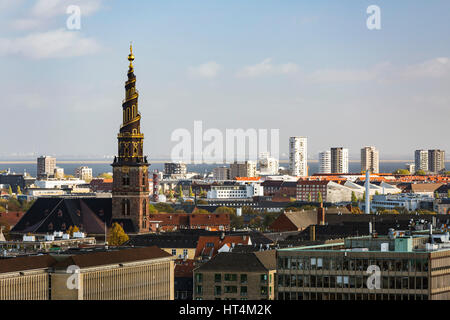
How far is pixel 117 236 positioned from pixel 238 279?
41.3 m

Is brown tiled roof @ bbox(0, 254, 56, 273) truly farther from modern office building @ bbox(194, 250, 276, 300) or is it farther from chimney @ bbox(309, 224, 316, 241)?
chimney @ bbox(309, 224, 316, 241)

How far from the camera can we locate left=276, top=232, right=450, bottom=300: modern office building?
61344mm

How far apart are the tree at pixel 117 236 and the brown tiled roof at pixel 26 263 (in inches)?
1355

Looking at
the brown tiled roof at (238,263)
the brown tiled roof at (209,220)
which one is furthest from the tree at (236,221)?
the brown tiled roof at (238,263)

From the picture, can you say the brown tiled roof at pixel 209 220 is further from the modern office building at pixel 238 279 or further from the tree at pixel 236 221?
the modern office building at pixel 238 279

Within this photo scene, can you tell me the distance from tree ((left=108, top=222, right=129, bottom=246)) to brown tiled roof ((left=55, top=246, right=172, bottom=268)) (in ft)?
72.5

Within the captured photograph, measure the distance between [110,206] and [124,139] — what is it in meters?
8.91

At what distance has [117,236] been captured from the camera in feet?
396

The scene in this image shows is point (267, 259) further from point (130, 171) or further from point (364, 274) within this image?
point (130, 171)

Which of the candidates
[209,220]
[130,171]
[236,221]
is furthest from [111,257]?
[236,221]

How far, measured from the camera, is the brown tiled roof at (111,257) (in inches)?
3297

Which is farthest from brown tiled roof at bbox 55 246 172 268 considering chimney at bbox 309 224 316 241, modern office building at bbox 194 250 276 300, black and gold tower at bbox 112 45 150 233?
black and gold tower at bbox 112 45 150 233
